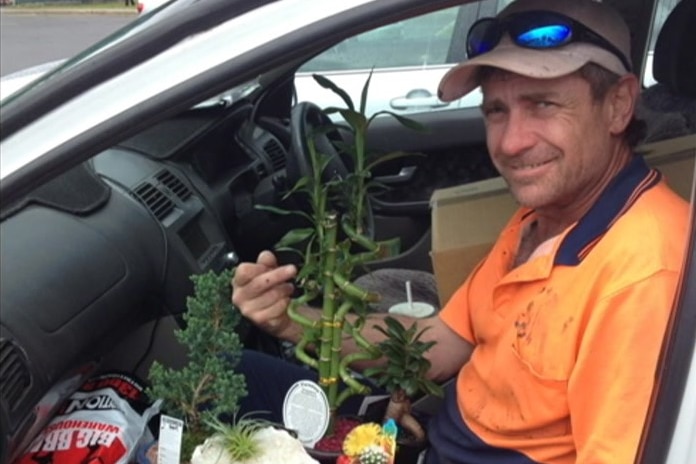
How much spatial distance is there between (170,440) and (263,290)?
0.35 m

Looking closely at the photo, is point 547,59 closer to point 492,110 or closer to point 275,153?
point 492,110

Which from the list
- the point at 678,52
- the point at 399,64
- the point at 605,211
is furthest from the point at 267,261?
the point at 399,64

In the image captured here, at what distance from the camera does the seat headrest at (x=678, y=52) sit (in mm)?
2301

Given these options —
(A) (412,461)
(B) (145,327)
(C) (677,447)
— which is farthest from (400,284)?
(C) (677,447)

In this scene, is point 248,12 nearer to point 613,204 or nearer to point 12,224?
point 613,204

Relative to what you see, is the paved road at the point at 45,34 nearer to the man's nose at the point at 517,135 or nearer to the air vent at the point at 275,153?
the air vent at the point at 275,153

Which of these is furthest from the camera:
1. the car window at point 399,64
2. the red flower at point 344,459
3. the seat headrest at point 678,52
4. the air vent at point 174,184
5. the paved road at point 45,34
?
the paved road at point 45,34

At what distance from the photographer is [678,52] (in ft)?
7.82

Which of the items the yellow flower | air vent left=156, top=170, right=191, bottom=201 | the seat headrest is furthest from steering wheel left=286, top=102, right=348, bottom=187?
the yellow flower

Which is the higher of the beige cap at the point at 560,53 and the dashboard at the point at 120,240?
the beige cap at the point at 560,53

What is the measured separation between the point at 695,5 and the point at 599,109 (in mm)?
768

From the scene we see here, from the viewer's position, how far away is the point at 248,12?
3.97 ft

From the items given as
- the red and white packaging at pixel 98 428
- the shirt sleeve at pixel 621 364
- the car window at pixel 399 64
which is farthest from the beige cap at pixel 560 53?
the car window at pixel 399 64

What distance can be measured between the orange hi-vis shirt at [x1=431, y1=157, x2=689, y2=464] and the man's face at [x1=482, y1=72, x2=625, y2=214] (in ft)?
0.16
